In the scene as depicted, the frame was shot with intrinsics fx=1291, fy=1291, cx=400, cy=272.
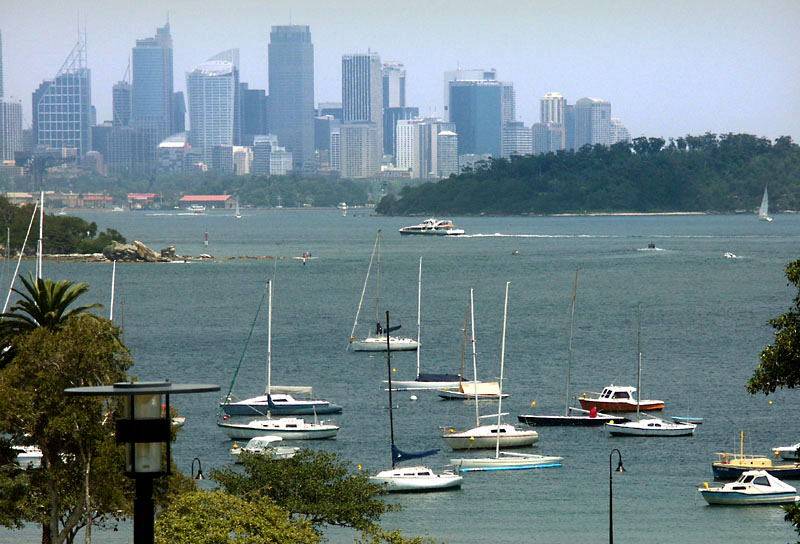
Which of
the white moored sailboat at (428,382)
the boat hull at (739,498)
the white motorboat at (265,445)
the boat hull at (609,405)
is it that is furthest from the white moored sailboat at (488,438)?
the white moored sailboat at (428,382)

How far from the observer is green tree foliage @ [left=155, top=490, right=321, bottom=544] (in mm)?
20047

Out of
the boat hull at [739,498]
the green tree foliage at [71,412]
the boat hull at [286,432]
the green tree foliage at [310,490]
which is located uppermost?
the green tree foliage at [71,412]

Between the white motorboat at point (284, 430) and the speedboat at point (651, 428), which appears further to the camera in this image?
the speedboat at point (651, 428)

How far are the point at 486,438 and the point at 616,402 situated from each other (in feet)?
31.8

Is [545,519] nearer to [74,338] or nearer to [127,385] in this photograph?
[74,338]

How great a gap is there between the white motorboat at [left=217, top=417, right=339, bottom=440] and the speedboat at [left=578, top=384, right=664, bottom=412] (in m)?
11.5

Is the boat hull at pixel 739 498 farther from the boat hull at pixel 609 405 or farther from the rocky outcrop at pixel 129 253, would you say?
the rocky outcrop at pixel 129 253

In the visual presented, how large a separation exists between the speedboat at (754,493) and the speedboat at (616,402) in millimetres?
13632

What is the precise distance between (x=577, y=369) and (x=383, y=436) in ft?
66.0

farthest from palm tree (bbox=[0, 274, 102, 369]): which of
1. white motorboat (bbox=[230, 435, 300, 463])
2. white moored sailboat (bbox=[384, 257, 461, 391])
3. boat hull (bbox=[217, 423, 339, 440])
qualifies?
white moored sailboat (bbox=[384, 257, 461, 391])

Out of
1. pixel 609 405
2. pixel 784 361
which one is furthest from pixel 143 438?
pixel 609 405

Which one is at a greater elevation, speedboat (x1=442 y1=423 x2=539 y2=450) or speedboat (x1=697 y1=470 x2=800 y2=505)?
speedboat (x1=442 y1=423 x2=539 y2=450)

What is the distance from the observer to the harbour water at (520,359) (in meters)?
38.4

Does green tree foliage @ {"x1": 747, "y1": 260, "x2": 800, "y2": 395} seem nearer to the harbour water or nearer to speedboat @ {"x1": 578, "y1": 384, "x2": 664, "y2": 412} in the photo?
the harbour water
